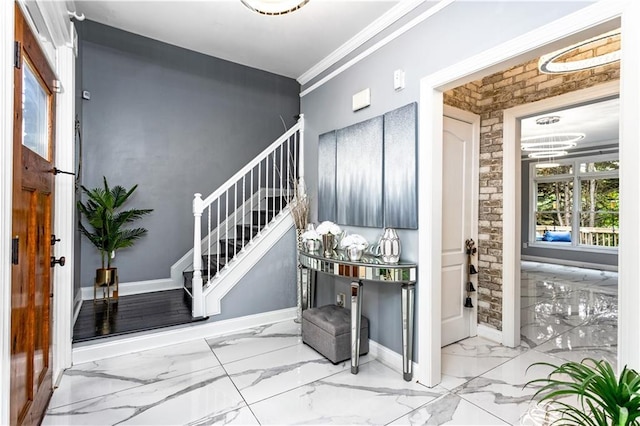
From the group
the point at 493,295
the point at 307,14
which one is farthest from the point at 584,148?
the point at 307,14

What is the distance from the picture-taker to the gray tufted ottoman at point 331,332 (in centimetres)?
272

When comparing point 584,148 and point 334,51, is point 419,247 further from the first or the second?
point 584,148

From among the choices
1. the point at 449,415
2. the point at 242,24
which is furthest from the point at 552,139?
the point at 449,415

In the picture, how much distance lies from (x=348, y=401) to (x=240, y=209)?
3.21 metres

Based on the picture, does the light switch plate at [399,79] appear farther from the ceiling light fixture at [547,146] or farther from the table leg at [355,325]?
the ceiling light fixture at [547,146]

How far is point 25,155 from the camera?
162cm

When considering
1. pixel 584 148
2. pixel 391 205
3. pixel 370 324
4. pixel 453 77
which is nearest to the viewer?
pixel 453 77

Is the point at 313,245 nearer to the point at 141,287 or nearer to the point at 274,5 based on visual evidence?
the point at 274,5

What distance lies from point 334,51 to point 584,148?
7.83 metres

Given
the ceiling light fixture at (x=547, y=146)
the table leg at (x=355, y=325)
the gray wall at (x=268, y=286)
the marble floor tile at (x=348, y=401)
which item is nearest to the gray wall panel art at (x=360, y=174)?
the table leg at (x=355, y=325)

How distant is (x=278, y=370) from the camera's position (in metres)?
2.63

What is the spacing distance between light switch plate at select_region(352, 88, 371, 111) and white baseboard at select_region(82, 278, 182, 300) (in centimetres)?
328

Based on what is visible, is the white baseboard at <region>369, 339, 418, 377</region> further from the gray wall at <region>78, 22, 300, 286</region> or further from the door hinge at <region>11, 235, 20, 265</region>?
the gray wall at <region>78, 22, 300, 286</region>

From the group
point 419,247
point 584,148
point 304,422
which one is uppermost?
point 584,148
